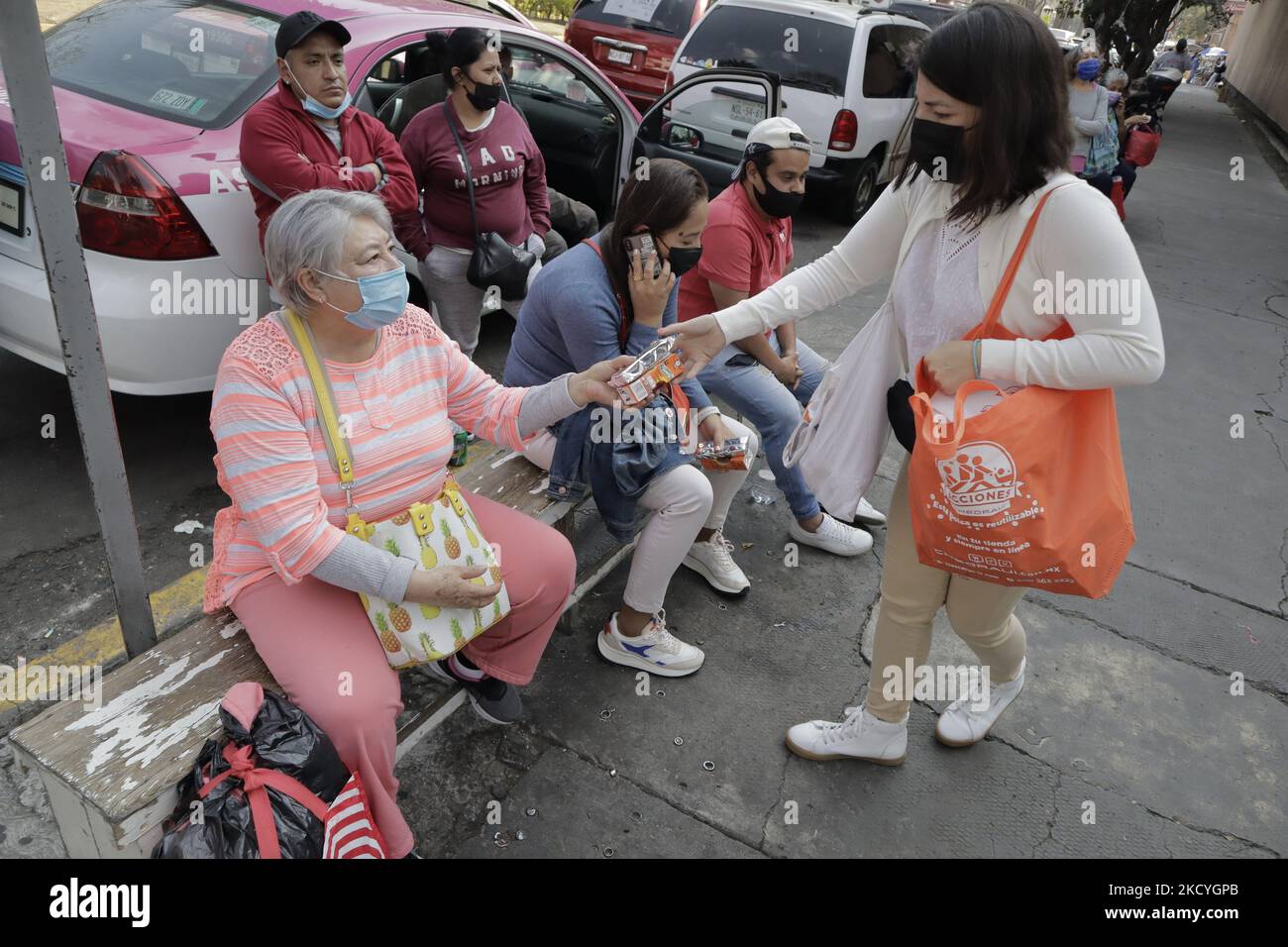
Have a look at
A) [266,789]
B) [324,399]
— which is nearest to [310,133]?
[324,399]

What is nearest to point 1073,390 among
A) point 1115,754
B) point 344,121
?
point 1115,754

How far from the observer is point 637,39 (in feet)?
29.0

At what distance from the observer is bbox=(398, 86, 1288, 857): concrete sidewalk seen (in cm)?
245

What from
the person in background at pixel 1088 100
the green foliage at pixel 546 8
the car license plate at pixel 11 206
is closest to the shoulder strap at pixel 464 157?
the car license plate at pixel 11 206

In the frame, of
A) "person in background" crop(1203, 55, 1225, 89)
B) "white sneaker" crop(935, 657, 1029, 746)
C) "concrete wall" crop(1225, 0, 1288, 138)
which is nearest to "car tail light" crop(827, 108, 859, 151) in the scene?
"white sneaker" crop(935, 657, 1029, 746)

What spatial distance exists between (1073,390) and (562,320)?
1.43 m

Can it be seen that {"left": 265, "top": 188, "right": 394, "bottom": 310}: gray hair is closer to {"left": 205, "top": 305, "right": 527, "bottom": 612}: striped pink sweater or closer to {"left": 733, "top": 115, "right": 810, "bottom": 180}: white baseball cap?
{"left": 205, "top": 305, "right": 527, "bottom": 612}: striped pink sweater

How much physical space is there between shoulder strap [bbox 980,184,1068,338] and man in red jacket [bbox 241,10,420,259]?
233 centimetres

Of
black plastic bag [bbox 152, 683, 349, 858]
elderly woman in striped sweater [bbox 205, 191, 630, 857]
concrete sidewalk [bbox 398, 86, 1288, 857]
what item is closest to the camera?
black plastic bag [bbox 152, 683, 349, 858]

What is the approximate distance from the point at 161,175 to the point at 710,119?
175 inches

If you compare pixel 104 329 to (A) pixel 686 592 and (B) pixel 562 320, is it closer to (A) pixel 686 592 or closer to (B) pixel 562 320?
(B) pixel 562 320

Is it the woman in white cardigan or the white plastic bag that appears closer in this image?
the woman in white cardigan

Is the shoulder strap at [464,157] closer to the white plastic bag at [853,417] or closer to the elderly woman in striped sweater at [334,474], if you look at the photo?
the elderly woman in striped sweater at [334,474]

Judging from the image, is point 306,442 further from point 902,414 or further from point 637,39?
point 637,39
